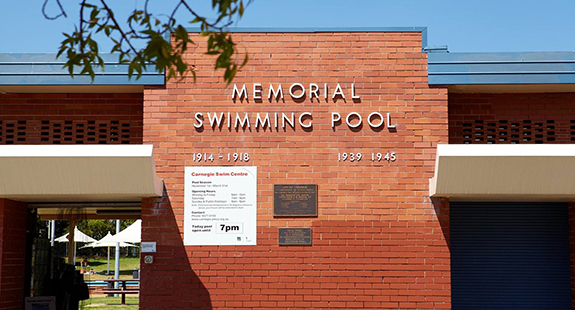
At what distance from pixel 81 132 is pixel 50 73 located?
1.22 m

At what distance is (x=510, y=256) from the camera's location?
42.6 feet

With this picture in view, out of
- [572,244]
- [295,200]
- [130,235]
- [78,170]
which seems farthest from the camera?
[130,235]

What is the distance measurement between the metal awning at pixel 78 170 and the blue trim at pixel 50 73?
130 centimetres

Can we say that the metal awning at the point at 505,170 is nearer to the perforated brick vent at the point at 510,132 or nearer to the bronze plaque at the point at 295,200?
the perforated brick vent at the point at 510,132

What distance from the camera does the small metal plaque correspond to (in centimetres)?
1147

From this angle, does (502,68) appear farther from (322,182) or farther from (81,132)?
(81,132)

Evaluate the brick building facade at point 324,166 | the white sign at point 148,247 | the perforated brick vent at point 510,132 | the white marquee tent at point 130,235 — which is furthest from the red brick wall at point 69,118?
the white marquee tent at point 130,235

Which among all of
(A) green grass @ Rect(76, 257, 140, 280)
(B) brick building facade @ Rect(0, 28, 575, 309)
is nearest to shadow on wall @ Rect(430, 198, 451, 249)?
(B) brick building facade @ Rect(0, 28, 575, 309)

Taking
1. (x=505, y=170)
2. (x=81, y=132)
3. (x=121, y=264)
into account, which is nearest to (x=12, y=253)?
(x=81, y=132)

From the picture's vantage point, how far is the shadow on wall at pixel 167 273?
11.4 metres

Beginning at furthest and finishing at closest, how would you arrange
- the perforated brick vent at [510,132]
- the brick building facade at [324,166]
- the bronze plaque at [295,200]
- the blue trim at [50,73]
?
the perforated brick vent at [510,132]
the blue trim at [50,73]
the bronze plaque at [295,200]
the brick building facade at [324,166]

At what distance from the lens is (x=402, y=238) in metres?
11.5

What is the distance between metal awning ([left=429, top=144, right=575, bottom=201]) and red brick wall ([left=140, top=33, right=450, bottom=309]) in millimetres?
656

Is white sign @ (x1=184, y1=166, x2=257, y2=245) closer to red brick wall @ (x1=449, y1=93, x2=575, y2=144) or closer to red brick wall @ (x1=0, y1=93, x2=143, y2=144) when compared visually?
red brick wall @ (x1=0, y1=93, x2=143, y2=144)
